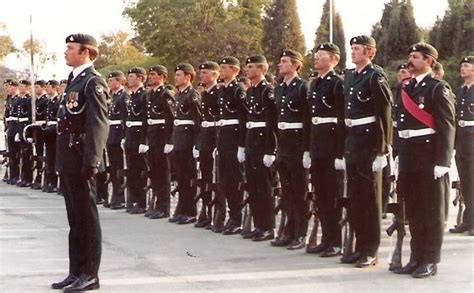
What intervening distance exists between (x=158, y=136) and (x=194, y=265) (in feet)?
11.7

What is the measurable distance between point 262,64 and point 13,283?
11.9 feet

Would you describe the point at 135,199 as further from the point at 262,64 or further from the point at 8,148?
the point at 8,148

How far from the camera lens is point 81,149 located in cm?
612

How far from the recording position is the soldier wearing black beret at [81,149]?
6.08 metres

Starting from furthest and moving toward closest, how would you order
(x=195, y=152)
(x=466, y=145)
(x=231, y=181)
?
(x=195, y=152) < (x=231, y=181) < (x=466, y=145)

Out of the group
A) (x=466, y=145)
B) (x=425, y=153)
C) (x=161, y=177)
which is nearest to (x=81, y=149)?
(x=425, y=153)

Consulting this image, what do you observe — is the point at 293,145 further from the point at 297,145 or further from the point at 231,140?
the point at 231,140

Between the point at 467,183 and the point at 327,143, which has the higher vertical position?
the point at 327,143

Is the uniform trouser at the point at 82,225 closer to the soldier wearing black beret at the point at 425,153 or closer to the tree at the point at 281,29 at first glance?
the soldier wearing black beret at the point at 425,153

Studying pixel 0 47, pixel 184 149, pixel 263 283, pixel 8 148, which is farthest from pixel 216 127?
pixel 0 47

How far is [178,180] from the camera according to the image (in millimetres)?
10242

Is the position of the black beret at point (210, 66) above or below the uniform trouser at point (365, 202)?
above

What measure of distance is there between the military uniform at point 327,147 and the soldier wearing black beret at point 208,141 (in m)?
1.92

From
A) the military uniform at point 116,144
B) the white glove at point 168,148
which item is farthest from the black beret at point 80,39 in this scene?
the military uniform at point 116,144
